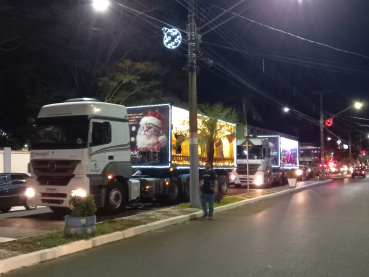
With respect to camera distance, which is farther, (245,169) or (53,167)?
(245,169)

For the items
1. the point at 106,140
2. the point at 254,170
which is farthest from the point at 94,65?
the point at 106,140

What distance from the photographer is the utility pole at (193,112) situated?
15375mm

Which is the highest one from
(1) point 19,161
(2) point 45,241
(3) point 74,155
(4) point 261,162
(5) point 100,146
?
(5) point 100,146

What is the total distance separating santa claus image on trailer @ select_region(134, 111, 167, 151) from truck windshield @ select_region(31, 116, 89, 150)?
4.65 meters

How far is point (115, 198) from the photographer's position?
1411cm

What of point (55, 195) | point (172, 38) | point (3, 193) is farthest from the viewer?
point (172, 38)

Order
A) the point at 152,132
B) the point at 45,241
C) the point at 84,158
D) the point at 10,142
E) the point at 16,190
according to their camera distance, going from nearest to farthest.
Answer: the point at 45,241 < the point at 84,158 < the point at 16,190 < the point at 152,132 < the point at 10,142

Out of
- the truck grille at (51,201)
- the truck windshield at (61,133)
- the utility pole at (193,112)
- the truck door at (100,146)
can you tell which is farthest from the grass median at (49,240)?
the utility pole at (193,112)

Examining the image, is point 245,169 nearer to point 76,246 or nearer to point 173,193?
point 173,193

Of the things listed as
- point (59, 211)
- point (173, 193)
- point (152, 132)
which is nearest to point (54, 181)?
point (59, 211)

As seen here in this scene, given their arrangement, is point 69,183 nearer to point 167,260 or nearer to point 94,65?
point 167,260

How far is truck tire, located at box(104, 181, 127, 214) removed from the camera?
45.0ft

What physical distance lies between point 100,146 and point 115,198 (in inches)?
79.6

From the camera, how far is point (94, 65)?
31.6 metres
